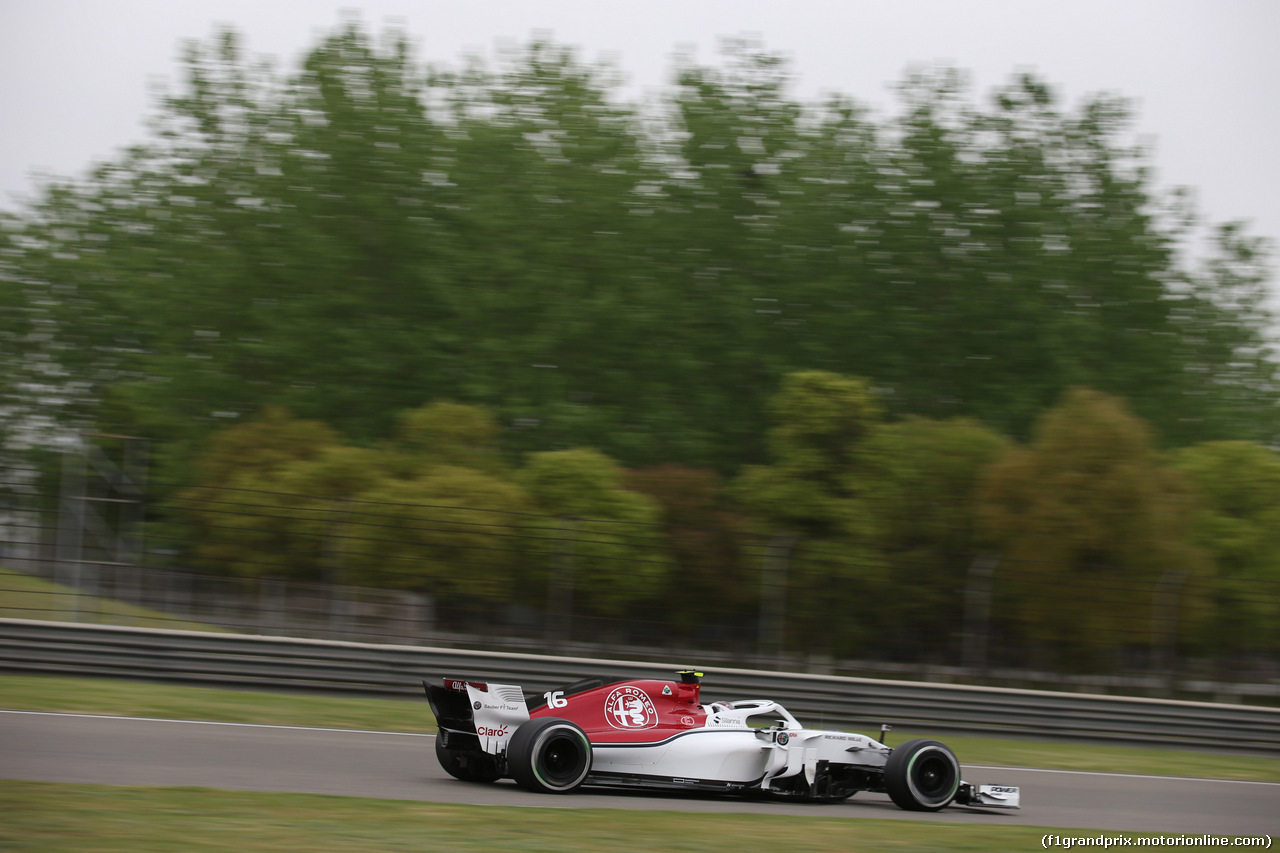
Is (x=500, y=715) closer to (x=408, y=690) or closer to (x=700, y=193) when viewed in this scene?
(x=408, y=690)

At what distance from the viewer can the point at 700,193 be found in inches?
1026

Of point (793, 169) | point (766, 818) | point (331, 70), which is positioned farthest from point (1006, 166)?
point (766, 818)

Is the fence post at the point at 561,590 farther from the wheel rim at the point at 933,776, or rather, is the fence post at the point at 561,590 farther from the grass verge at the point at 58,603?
the wheel rim at the point at 933,776

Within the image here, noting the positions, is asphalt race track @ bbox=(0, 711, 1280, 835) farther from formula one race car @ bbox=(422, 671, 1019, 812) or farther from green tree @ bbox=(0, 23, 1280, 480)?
green tree @ bbox=(0, 23, 1280, 480)

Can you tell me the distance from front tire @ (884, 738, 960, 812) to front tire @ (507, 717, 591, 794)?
225 cm

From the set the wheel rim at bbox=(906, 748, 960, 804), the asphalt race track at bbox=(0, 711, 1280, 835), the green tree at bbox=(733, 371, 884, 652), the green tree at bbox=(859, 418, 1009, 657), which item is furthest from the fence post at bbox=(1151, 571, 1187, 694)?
the wheel rim at bbox=(906, 748, 960, 804)

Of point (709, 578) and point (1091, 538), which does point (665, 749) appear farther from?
point (1091, 538)

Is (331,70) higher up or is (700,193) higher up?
(331,70)

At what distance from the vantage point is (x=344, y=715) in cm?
1148

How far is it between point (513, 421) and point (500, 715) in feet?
52.5

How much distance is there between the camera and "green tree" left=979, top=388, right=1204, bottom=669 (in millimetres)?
14992

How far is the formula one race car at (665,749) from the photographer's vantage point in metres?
7.75

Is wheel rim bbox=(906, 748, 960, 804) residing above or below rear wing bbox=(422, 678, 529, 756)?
below

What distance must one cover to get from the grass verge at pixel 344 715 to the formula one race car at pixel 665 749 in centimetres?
348
